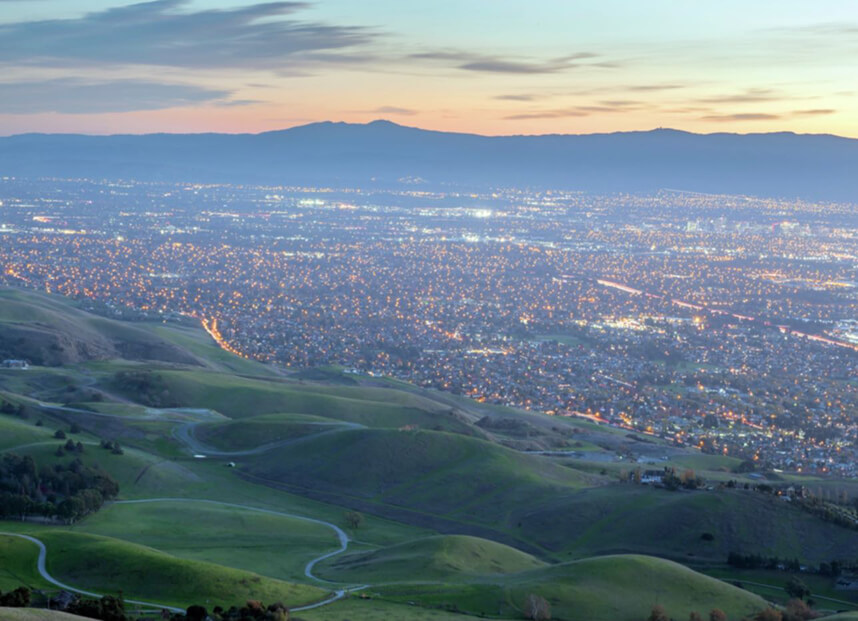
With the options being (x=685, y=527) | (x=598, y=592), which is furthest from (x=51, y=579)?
(x=685, y=527)

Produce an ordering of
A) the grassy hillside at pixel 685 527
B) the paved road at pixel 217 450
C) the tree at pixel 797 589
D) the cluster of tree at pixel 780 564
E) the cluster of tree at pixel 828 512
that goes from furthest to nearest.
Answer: the paved road at pixel 217 450, the cluster of tree at pixel 828 512, the grassy hillside at pixel 685 527, the cluster of tree at pixel 780 564, the tree at pixel 797 589

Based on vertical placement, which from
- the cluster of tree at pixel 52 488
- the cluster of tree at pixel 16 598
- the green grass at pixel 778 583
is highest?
the cluster of tree at pixel 16 598

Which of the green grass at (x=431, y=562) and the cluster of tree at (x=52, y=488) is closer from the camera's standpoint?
the green grass at (x=431, y=562)

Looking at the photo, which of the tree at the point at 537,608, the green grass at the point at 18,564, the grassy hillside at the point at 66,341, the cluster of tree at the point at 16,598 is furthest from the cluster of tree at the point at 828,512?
the grassy hillside at the point at 66,341

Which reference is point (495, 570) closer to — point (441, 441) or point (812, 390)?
point (441, 441)

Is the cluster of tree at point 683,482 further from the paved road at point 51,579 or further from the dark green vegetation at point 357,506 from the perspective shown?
the paved road at point 51,579

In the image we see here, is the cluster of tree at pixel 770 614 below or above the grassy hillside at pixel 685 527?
above

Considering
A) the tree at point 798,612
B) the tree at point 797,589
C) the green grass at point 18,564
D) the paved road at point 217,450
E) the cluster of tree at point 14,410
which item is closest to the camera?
the green grass at point 18,564
